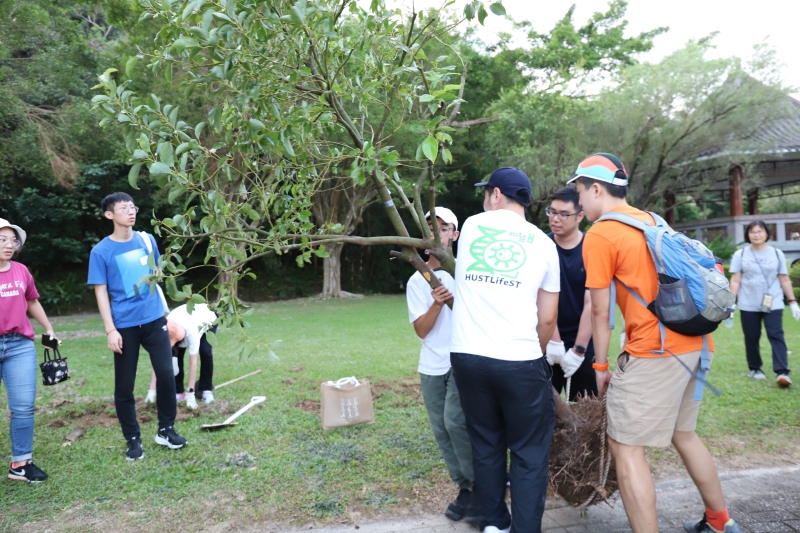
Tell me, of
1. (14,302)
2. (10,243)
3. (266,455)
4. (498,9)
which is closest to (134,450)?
(266,455)

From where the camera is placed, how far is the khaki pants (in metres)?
2.88

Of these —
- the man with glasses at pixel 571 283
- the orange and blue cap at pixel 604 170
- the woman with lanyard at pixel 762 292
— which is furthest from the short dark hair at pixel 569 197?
the woman with lanyard at pixel 762 292

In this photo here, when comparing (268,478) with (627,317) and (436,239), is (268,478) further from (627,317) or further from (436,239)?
(627,317)

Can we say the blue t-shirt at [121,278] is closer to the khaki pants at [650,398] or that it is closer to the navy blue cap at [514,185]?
the navy blue cap at [514,185]

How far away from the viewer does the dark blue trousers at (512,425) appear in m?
2.86

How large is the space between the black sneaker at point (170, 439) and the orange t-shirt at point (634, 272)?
11.7ft

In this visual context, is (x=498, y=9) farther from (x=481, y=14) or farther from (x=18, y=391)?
(x=18, y=391)

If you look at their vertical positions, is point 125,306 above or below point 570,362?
above

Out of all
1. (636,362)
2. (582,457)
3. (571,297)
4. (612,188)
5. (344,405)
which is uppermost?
(612,188)

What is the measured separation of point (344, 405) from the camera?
5.16 meters

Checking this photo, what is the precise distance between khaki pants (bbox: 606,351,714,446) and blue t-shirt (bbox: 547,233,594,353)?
1.03m

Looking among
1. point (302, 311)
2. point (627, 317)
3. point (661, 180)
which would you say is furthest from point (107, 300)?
point (661, 180)

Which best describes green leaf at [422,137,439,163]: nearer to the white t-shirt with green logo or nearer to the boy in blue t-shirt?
the white t-shirt with green logo

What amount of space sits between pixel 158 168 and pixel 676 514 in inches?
136
